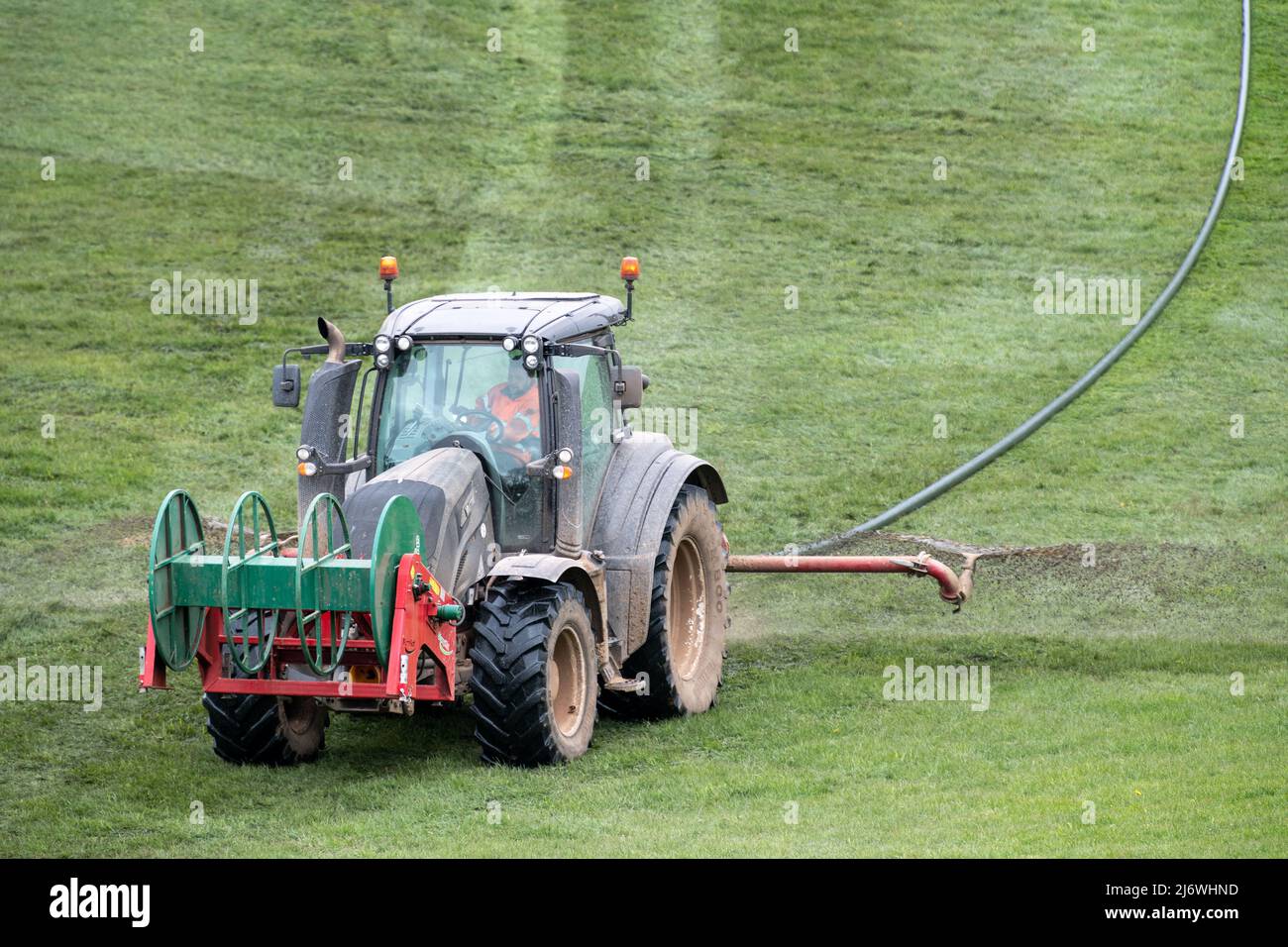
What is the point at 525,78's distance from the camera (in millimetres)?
27328

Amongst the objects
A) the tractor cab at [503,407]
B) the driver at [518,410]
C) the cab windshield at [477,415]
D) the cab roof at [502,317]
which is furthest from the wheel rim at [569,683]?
the cab roof at [502,317]

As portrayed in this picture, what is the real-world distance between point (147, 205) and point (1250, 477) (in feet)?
47.9

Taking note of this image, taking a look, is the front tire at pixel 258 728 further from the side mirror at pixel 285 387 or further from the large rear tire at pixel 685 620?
the large rear tire at pixel 685 620

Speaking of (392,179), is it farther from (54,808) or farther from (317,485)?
(54,808)

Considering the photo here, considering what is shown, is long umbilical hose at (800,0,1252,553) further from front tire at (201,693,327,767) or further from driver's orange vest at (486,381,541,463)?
front tire at (201,693,327,767)

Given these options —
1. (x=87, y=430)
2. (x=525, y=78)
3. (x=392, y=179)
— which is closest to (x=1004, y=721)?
(x=87, y=430)

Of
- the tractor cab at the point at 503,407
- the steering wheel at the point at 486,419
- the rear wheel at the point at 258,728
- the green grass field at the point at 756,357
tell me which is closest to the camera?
the green grass field at the point at 756,357

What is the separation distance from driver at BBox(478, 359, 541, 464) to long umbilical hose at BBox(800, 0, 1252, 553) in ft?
17.3

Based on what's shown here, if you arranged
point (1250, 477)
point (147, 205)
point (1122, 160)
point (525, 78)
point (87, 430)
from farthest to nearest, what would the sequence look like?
point (525, 78)
point (1122, 160)
point (147, 205)
point (87, 430)
point (1250, 477)

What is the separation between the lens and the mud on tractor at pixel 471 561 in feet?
30.6

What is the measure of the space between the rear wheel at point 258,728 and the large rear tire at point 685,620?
7.46 feet

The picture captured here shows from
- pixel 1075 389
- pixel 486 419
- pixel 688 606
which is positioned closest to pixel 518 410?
pixel 486 419

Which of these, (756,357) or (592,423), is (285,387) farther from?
(756,357)

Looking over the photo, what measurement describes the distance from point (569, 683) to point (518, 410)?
1.71 metres
